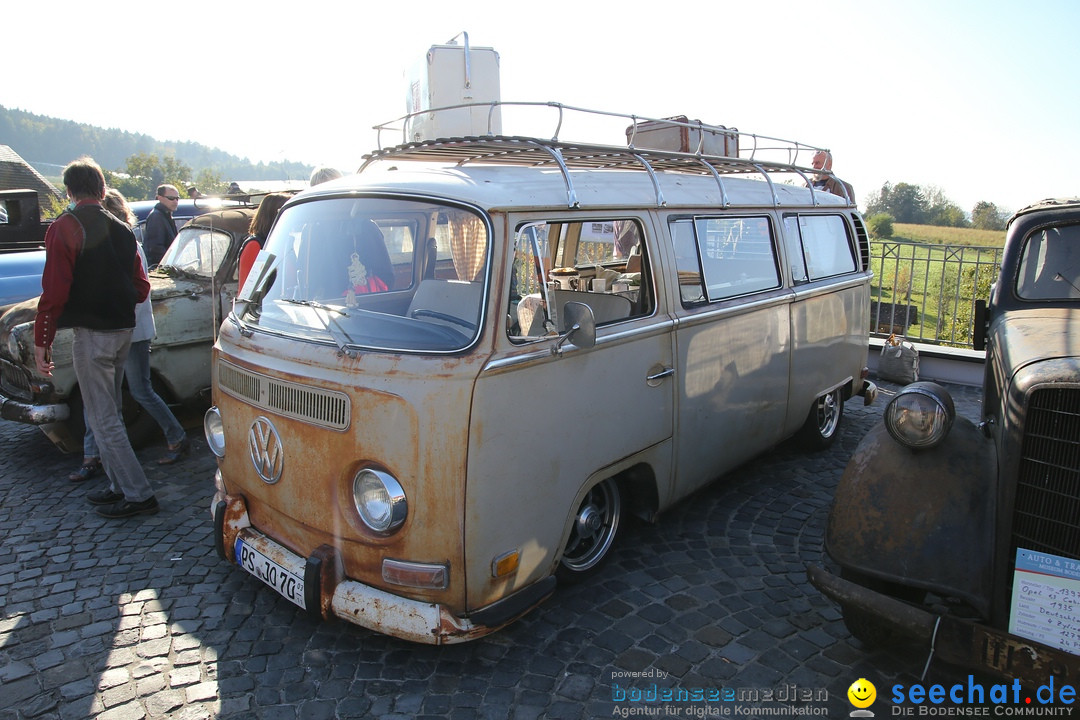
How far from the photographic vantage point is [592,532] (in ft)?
12.7

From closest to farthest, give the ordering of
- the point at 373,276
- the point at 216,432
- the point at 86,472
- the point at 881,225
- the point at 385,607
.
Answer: the point at 385,607 < the point at 373,276 < the point at 216,432 < the point at 86,472 < the point at 881,225

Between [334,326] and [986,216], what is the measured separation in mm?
35395

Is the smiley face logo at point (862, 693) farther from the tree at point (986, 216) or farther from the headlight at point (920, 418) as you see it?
the tree at point (986, 216)

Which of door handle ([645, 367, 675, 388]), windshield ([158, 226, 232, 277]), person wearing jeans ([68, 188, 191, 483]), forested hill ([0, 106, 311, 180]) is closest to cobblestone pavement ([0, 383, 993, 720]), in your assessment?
person wearing jeans ([68, 188, 191, 483])

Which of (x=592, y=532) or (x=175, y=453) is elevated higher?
(x=592, y=532)

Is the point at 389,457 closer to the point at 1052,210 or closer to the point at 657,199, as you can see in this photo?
the point at 657,199

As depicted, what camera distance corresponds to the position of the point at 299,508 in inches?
125

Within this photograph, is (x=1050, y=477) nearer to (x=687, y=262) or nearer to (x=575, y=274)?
(x=687, y=262)

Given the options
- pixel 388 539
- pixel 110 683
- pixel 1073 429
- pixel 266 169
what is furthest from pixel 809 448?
pixel 266 169

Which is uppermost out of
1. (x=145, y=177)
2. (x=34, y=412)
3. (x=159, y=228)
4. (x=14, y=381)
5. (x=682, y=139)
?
(x=145, y=177)

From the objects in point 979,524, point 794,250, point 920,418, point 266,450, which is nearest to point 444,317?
point 266,450

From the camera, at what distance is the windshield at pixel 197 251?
667 cm

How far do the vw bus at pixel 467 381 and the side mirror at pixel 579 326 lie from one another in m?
0.01

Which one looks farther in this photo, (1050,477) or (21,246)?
(21,246)
